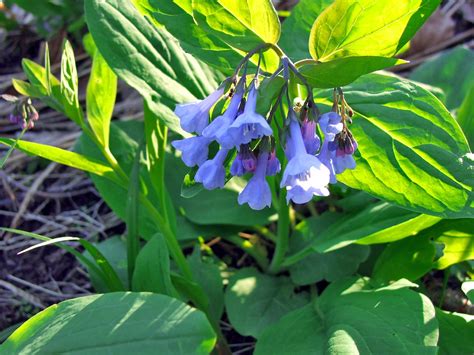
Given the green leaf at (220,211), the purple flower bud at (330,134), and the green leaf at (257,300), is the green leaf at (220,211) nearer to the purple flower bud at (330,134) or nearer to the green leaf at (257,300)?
the green leaf at (257,300)

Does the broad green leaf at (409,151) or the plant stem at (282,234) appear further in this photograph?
the plant stem at (282,234)

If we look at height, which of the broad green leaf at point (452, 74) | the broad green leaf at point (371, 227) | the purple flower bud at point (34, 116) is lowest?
the broad green leaf at point (371, 227)

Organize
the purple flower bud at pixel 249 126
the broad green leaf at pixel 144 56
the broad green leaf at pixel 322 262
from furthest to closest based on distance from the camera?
the broad green leaf at pixel 322 262 → the broad green leaf at pixel 144 56 → the purple flower bud at pixel 249 126

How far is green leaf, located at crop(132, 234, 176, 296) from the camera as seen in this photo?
4.40 ft

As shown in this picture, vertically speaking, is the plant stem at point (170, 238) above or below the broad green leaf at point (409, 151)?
below

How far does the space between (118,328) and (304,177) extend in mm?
453

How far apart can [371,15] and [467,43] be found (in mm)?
1519

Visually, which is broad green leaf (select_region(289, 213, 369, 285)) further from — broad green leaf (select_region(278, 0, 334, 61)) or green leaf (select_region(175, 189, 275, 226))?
broad green leaf (select_region(278, 0, 334, 61))

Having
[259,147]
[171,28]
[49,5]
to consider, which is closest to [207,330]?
[259,147]

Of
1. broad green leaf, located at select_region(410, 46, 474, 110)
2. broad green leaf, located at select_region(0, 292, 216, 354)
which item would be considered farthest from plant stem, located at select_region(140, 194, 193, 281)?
broad green leaf, located at select_region(410, 46, 474, 110)

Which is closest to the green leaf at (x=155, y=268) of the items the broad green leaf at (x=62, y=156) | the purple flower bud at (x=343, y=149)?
the broad green leaf at (x=62, y=156)

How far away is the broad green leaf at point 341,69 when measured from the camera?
3.45 ft

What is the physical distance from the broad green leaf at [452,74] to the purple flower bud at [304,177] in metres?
1.07

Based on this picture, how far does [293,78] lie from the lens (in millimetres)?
1198
